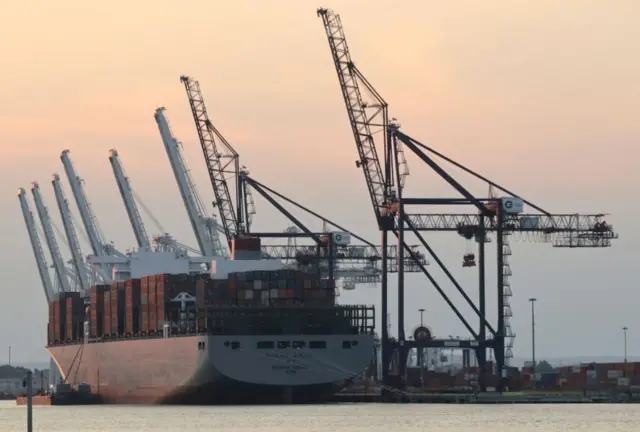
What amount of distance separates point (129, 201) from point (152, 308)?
44.8 m

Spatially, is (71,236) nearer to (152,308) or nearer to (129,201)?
(129,201)

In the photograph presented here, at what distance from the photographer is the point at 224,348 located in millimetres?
125562

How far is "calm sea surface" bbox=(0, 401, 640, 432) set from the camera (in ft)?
333

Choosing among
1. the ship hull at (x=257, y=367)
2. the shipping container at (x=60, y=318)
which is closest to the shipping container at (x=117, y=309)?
the ship hull at (x=257, y=367)

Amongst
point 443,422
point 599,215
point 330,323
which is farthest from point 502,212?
point 443,422

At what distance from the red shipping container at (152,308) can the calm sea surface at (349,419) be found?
5.75m

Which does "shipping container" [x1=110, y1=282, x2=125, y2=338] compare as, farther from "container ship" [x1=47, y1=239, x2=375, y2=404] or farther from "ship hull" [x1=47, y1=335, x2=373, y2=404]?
"ship hull" [x1=47, y1=335, x2=373, y2=404]

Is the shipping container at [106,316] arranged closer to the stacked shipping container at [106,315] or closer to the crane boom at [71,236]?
the stacked shipping container at [106,315]

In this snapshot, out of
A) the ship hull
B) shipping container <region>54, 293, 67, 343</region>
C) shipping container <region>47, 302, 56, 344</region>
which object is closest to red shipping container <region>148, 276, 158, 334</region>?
the ship hull

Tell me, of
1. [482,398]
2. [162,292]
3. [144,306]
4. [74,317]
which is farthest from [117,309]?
[482,398]

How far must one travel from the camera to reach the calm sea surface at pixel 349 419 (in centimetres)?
10138

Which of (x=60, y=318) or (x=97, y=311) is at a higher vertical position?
(x=97, y=311)

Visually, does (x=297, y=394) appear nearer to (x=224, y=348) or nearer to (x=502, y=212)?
(x=224, y=348)

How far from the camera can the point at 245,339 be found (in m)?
126
